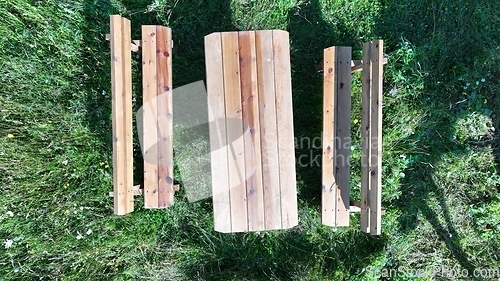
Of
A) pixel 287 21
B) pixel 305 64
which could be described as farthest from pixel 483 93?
pixel 287 21

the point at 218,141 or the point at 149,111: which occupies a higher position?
the point at 149,111

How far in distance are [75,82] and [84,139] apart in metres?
0.57

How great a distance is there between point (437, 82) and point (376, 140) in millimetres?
1210

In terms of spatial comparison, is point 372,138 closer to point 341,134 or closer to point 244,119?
point 341,134

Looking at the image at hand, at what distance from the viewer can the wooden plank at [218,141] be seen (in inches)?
113

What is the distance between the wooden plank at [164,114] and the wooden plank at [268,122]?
0.81m

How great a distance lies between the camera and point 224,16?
3.52 m

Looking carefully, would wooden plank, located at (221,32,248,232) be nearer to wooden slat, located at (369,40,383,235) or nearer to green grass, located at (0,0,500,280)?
green grass, located at (0,0,500,280)

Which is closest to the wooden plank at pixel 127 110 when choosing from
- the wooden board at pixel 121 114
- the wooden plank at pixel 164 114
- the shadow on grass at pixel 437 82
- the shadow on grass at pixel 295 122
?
the wooden board at pixel 121 114

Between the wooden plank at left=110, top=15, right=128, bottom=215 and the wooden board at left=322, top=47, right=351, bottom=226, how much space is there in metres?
1.75

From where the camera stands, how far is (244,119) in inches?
113

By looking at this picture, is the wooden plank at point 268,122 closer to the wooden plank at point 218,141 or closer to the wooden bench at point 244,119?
the wooden bench at point 244,119

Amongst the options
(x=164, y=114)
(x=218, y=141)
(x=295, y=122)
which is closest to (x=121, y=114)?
(x=164, y=114)

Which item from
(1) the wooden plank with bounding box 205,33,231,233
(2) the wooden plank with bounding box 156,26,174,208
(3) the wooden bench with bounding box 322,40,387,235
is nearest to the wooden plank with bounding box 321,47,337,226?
(3) the wooden bench with bounding box 322,40,387,235
